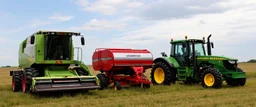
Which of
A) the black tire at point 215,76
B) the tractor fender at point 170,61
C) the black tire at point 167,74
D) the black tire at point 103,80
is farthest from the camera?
the tractor fender at point 170,61

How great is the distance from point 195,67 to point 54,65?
5942mm

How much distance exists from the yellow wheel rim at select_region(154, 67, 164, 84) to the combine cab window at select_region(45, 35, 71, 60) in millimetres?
4759

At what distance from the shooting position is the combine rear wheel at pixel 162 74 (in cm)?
1387

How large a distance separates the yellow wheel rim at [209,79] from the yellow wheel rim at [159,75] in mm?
2603

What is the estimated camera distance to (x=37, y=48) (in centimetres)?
1121

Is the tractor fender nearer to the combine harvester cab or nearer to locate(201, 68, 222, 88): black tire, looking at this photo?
the combine harvester cab

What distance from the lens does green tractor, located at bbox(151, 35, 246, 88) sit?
1244 centimetres

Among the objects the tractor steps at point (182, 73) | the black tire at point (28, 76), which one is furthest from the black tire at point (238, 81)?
the black tire at point (28, 76)

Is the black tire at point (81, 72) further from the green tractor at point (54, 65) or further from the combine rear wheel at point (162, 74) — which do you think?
the combine rear wheel at point (162, 74)

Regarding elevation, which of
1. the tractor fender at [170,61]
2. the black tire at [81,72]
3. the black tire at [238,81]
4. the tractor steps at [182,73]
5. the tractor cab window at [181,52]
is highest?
the tractor cab window at [181,52]

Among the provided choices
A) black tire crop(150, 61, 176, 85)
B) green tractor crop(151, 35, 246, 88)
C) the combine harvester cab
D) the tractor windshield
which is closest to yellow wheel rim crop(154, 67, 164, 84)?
green tractor crop(151, 35, 246, 88)

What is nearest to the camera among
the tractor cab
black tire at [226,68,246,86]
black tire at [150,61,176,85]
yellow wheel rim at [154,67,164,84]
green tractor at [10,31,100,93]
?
green tractor at [10,31,100,93]

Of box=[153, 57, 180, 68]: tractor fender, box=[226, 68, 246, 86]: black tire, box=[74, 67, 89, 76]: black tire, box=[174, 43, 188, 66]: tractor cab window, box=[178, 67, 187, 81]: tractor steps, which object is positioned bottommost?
box=[226, 68, 246, 86]: black tire

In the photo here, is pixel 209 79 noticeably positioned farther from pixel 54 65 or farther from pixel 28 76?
pixel 28 76
